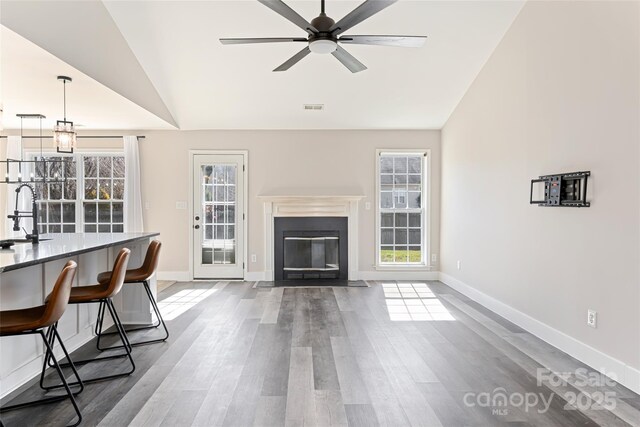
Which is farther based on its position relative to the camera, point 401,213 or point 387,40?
point 401,213

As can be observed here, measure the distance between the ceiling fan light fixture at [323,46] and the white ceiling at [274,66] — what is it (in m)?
1.33

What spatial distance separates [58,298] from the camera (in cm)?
219

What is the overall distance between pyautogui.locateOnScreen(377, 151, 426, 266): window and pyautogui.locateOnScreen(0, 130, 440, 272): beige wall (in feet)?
0.63

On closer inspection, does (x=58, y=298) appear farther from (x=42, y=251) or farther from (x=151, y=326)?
(x=151, y=326)

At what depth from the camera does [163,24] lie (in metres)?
4.18

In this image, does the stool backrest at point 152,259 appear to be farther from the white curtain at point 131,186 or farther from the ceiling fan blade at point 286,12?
the white curtain at point 131,186

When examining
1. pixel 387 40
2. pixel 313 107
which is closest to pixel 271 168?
pixel 313 107

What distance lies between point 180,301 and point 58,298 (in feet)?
9.58

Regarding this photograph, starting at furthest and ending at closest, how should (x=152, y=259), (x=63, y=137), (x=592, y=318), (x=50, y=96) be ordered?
(x=50, y=96), (x=63, y=137), (x=152, y=259), (x=592, y=318)

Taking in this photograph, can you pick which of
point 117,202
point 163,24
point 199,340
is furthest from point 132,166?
point 199,340

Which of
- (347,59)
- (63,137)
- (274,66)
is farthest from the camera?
(274,66)

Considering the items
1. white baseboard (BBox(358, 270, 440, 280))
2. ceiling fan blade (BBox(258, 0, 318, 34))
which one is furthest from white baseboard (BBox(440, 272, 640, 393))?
ceiling fan blade (BBox(258, 0, 318, 34))

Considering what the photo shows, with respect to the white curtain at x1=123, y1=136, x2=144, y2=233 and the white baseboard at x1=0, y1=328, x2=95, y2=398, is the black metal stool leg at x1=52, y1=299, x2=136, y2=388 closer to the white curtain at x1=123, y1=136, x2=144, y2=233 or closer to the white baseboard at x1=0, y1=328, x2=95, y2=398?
the white baseboard at x1=0, y1=328, x2=95, y2=398

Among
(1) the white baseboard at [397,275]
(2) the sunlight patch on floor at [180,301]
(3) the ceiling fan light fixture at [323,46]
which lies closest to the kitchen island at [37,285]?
(2) the sunlight patch on floor at [180,301]
